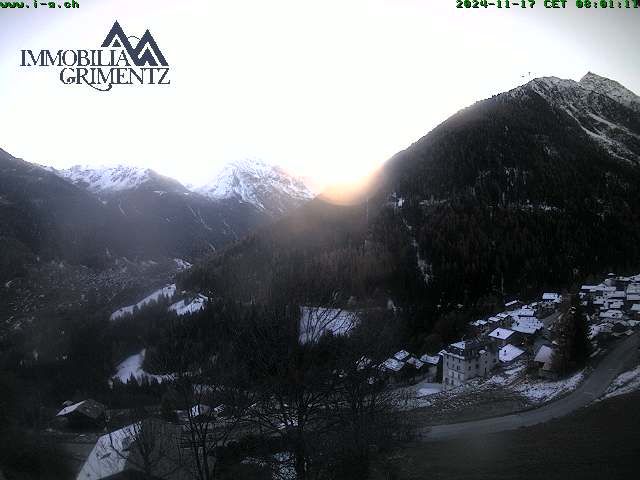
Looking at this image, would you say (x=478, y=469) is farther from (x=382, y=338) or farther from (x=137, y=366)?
(x=137, y=366)

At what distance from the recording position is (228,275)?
13262 centimetres

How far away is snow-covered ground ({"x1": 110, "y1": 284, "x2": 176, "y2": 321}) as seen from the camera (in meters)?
122

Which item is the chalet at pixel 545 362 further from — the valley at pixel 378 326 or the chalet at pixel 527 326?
the chalet at pixel 527 326

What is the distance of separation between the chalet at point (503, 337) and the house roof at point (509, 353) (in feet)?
9.07

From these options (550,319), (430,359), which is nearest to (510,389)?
(430,359)

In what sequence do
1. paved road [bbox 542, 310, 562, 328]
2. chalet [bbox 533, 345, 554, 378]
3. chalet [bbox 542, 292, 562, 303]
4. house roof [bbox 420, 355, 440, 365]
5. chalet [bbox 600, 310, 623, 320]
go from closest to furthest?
chalet [bbox 533, 345, 554, 378] < chalet [bbox 600, 310, 623, 320] < house roof [bbox 420, 355, 440, 365] < paved road [bbox 542, 310, 562, 328] < chalet [bbox 542, 292, 562, 303]

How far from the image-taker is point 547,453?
18656 mm

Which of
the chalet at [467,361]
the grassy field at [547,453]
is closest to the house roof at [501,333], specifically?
the chalet at [467,361]

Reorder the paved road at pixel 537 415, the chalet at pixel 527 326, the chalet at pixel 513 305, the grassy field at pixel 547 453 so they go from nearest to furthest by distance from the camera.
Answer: the grassy field at pixel 547 453, the paved road at pixel 537 415, the chalet at pixel 527 326, the chalet at pixel 513 305

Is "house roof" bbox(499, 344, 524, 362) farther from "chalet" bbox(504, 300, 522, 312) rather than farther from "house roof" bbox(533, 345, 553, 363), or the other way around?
"chalet" bbox(504, 300, 522, 312)

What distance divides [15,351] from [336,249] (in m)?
80.3

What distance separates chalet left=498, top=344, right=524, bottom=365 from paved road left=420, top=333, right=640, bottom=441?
1832 centimetres

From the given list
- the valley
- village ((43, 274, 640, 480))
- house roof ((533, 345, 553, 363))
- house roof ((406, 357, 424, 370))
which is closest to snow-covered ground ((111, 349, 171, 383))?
the valley

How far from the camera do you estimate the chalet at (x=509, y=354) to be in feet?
164
